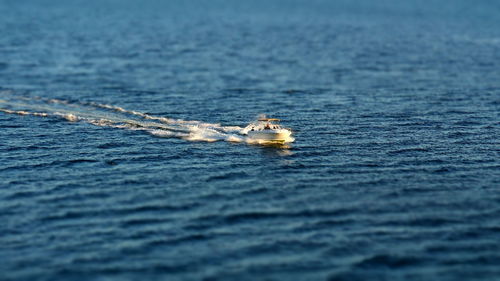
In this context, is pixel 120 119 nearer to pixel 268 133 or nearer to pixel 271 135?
pixel 268 133

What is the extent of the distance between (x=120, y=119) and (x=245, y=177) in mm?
31041

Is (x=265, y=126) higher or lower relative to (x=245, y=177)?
higher

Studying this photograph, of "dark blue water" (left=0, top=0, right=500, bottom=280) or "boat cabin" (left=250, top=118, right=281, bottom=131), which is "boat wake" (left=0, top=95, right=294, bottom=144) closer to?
"dark blue water" (left=0, top=0, right=500, bottom=280)

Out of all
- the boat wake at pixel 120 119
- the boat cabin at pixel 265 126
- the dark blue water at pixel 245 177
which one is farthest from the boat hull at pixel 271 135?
the boat cabin at pixel 265 126

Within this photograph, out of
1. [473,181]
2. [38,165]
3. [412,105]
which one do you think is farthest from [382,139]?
[38,165]

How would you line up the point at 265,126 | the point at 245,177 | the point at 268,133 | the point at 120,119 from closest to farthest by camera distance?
1. the point at 245,177
2. the point at 268,133
3. the point at 265,126
4. the point at 120,119

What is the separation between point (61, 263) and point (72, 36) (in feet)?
501

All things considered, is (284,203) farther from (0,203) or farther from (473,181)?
(0,203)

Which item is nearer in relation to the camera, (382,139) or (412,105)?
(382,139)

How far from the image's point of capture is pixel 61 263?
54.5 metres

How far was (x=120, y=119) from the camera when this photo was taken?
9781 cm

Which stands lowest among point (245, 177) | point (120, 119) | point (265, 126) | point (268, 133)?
point (245, 177)

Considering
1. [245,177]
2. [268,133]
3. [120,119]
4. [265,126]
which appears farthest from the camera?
[120,119]

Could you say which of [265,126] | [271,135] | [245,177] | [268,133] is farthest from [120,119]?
[245,177]
